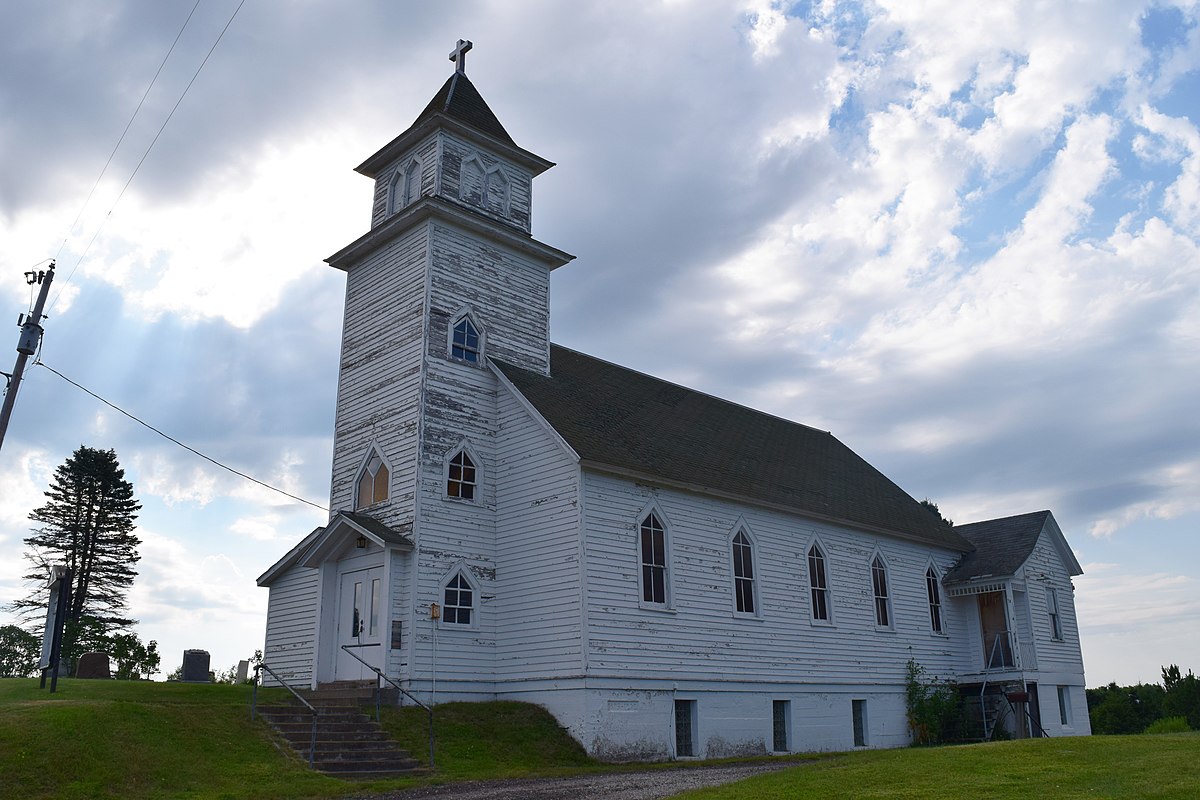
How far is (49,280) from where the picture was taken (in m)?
19.4

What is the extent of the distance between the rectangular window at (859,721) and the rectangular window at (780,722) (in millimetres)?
3054

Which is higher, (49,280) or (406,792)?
(49,280)

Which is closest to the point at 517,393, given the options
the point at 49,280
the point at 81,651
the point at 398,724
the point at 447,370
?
the point at 447,370

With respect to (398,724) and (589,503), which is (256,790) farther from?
(589,503)

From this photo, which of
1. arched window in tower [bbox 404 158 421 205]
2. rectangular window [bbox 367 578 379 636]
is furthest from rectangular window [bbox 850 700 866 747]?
arched window in tower [bbox 404 158 421 205]

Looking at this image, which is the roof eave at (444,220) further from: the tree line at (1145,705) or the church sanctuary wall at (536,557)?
the tree line at (1145,705)

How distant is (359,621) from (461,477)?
388 cm

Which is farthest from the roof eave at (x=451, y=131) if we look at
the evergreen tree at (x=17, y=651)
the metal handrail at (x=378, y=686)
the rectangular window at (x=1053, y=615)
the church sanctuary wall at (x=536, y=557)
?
the evergreen tree at (x=17, y=651)

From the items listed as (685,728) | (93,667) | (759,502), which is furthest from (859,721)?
(93,667)

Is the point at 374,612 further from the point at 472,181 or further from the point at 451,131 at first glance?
the point at 451,131

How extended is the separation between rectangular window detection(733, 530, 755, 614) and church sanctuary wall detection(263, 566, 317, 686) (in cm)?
1009

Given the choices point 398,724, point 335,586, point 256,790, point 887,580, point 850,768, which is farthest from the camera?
point 887,580

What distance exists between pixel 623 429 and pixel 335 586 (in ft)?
25.7

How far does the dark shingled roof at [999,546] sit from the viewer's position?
101ft
